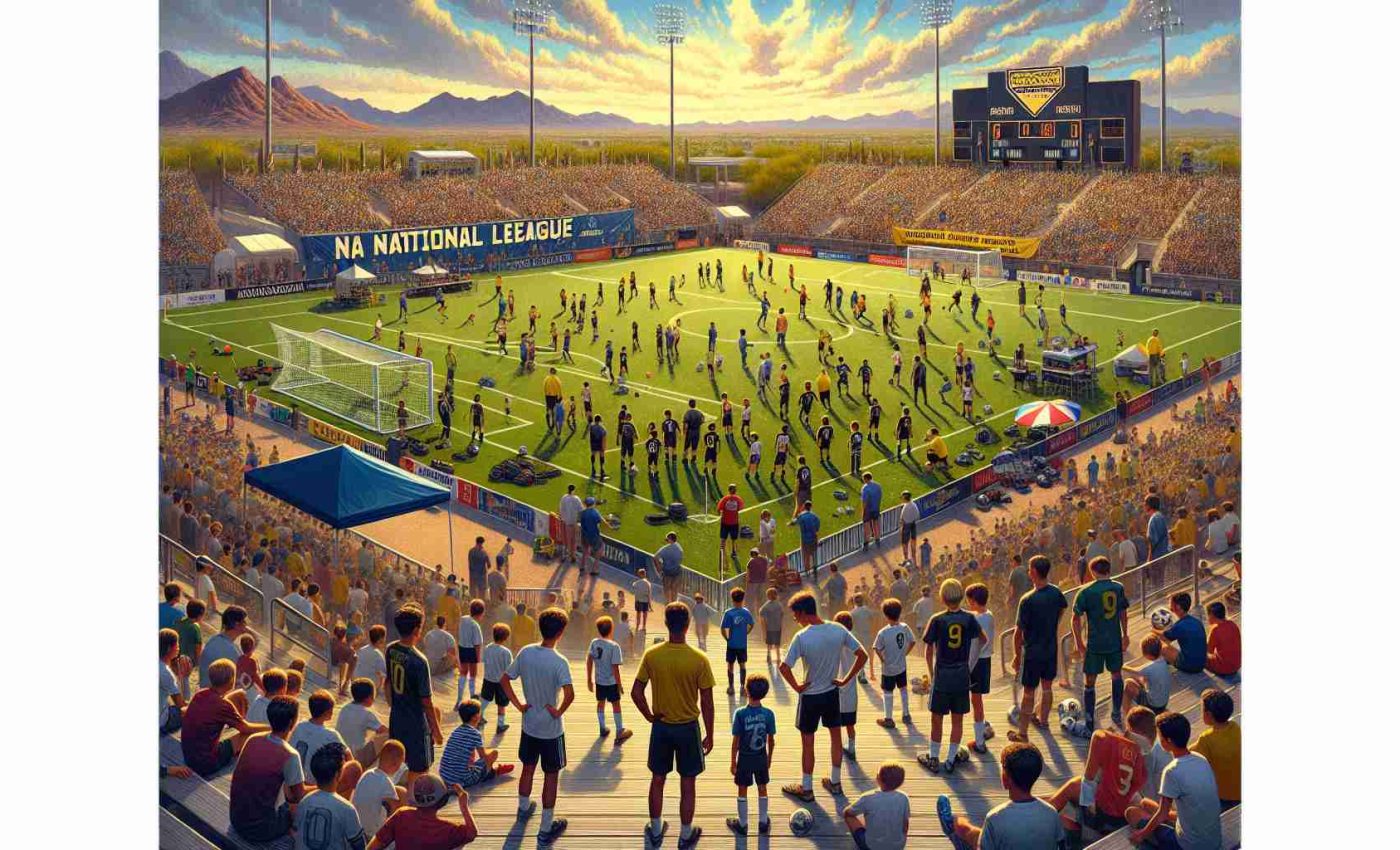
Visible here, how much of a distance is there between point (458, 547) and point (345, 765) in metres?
17.0

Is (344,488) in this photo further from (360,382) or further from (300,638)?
(360,382)

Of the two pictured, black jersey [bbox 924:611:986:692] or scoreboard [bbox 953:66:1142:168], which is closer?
black jersey [bbox 924:611:986:692]

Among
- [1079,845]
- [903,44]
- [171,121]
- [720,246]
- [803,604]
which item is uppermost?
[903,44]

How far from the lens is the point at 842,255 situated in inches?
3054

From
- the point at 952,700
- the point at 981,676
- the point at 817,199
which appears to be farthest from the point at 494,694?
the point at 817,199

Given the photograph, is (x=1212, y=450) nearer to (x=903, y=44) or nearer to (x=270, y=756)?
(x=270, y=756)

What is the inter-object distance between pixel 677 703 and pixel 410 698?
274 centimetres

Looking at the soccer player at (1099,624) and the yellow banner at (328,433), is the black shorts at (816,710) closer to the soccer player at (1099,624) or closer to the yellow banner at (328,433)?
the soccer player at (1099,624)

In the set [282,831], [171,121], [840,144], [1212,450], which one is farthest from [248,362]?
[840,144]

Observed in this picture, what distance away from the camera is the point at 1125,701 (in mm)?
16156

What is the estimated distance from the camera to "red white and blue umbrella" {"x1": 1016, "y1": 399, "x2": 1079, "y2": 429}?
32.8 meters

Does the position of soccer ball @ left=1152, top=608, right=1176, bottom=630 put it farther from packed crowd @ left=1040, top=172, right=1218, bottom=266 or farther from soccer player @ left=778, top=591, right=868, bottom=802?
packed crowd @ left=1040, top=172, right=1218, bottom=266

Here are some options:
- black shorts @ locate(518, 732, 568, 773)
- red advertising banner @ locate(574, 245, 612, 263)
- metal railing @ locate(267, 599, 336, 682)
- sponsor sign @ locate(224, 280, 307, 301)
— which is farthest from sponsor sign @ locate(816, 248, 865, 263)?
black shorts @ locate(518, 732, 568, 773)

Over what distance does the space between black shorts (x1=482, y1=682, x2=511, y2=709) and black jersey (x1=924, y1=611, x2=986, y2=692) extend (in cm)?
467
